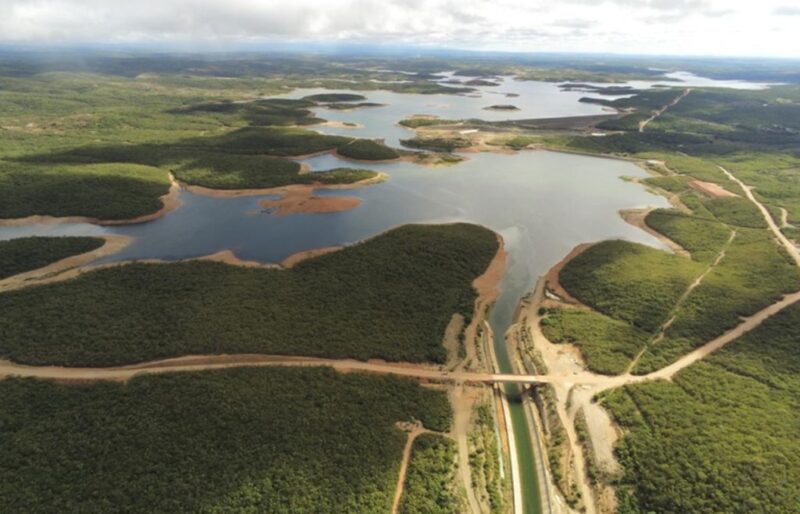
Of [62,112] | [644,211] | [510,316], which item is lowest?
[510,316]

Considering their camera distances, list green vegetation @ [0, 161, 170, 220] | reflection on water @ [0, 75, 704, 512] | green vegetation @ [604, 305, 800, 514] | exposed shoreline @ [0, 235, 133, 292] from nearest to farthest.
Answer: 1. green vegetation @ [604, 305, 800, 514]
2. exposed shoreline @ [0, 235, 133, 292]
3. reflection on water @ [0, 75, 704, 512]
4. green vegetation @ [0, 161, 170, 220]

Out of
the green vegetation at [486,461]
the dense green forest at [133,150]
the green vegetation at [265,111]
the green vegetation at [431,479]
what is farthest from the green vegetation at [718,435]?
the green vegetation at [265,111]

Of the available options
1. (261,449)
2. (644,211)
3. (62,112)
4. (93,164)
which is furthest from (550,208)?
(62,112)

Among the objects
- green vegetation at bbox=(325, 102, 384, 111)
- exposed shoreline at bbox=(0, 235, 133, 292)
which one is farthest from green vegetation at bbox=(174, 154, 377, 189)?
green vegetation at bbox=(325, 102, 384, 111)

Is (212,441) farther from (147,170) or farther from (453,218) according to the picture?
(147,170)

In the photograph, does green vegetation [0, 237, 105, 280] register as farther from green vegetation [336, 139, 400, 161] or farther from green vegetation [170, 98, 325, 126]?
green vegetation [170, 98, 325, 126]

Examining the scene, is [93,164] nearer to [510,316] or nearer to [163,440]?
[163,440]
